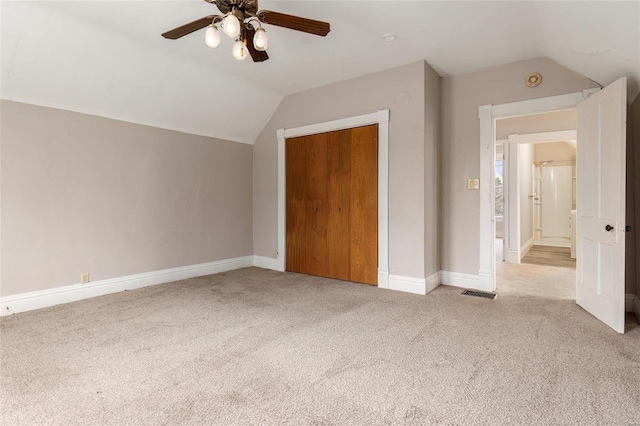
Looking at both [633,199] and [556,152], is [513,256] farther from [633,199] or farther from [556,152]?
[556,152]

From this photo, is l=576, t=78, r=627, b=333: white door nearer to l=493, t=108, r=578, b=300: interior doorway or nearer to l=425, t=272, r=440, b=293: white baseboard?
l=493, t=108, r=578, b=300: interior doorway

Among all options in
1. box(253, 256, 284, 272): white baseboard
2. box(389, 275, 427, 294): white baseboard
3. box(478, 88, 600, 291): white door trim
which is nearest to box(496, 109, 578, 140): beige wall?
box(478, 88, 600, 291): white door trim

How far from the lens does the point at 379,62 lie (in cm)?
381

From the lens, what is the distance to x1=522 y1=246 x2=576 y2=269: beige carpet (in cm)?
567

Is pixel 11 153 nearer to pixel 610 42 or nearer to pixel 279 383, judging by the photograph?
pixel 279 383

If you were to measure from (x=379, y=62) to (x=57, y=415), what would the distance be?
3960mm

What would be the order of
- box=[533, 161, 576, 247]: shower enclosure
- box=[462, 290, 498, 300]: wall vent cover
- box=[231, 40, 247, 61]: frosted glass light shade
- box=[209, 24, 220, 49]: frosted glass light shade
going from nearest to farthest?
box=[209, 24, 220, 49]: frosted glass light shade
box=[231, 40, 247, 61]: frosted glass light shade
box=[462, 290, 498, 300]: wall vent cover
box=[533, 161, 576, 247]: shower enclosure

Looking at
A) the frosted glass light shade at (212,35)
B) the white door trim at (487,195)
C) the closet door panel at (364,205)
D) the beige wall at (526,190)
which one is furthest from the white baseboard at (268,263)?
the beige wall at (526,190)

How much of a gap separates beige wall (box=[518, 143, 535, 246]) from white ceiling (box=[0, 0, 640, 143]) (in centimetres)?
357

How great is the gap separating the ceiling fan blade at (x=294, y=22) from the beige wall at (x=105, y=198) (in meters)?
2.57

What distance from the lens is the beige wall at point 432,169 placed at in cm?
383

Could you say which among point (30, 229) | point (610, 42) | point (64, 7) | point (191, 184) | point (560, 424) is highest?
point (64, 7)

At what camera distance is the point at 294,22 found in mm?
2297

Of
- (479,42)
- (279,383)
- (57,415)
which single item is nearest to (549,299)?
(479,42)
